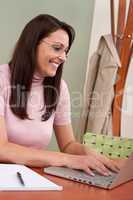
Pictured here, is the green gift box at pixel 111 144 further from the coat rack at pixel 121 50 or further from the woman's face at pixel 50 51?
the coat rack at pixel 121 50

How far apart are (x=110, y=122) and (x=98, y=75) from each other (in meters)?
0.35

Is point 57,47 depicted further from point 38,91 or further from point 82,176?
point 82,176

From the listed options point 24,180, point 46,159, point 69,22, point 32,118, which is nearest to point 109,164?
point 46,159

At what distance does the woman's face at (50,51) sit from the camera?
1.77m

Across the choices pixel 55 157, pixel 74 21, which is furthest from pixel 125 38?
pixel 55 157

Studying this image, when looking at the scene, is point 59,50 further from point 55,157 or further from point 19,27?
point 19,27

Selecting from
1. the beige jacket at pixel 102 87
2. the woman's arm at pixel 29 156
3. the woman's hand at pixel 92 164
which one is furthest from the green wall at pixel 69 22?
the woman's hand at pixel 92 164

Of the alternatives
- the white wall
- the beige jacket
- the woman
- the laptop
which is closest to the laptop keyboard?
the laptop

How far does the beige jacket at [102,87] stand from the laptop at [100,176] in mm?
1260

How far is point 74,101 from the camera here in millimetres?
2969

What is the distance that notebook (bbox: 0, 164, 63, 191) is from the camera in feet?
3.42

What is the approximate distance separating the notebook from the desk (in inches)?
1.0

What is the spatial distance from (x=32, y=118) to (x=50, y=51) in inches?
13.5

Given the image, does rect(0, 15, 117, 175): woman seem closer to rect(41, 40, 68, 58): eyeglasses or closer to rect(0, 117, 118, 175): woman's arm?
rect(41, 40, 68, 58): eyeglasses
